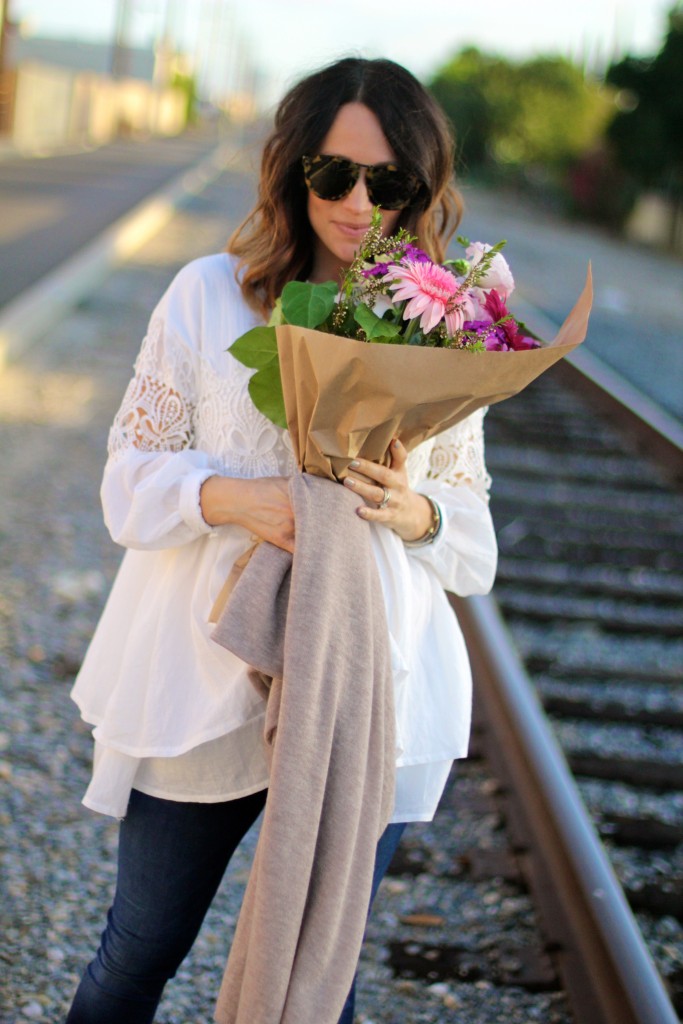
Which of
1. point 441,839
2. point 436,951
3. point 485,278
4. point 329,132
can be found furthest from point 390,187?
point 441,839

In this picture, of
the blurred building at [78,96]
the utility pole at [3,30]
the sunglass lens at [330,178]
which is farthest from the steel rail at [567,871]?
the blurred building at [78,96]

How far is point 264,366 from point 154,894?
3.13 feet

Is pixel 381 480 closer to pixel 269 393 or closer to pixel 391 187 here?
pixel 269 393

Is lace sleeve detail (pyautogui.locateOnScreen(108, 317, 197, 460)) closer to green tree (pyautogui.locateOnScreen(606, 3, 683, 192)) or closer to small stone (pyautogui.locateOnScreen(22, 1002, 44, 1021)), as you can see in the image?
small stone (pyautogui.locateOnScreen(22, 1002, 44, 1021))

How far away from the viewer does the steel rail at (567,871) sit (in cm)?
292

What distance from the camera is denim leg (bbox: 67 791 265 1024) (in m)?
2.15

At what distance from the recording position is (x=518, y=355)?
1.93 m

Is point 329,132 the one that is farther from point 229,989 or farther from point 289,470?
point 229,989

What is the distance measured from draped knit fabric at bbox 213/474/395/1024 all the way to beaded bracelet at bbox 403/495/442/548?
21 cm

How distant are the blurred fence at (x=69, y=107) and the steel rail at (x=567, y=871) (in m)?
39.7

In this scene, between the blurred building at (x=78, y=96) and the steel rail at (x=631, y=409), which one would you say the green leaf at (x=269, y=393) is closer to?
the steel rail at (x=631, y=409)

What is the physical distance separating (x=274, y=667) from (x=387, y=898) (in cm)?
196

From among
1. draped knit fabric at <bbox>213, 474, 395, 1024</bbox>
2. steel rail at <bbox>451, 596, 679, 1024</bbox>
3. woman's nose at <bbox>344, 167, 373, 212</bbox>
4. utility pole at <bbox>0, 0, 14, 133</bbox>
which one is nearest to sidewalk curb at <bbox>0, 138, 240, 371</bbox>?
steel rail at <bbox>451, 596, 679, 1024</bbox>

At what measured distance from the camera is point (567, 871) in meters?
3.45
